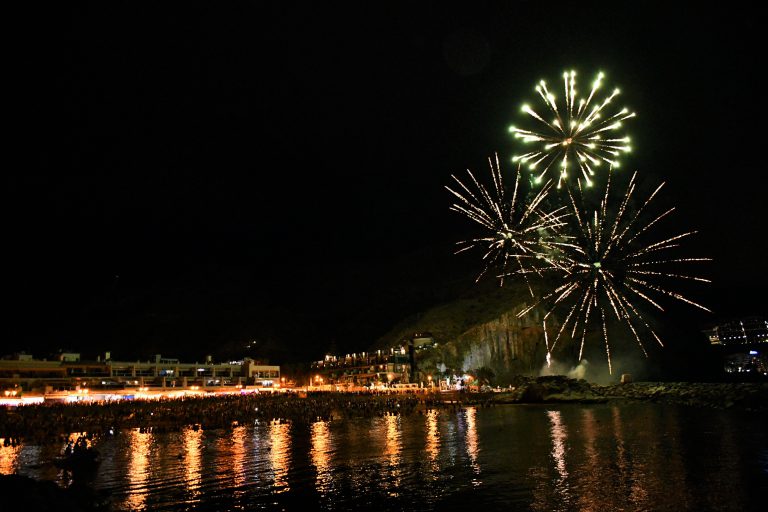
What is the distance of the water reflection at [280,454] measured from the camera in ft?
60.2

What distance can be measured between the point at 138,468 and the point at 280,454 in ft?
20.2

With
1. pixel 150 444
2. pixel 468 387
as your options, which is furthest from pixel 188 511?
pixel 468 387

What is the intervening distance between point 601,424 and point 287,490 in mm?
24234

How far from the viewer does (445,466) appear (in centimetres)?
2072

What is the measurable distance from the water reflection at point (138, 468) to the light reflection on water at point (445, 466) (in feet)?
0.23

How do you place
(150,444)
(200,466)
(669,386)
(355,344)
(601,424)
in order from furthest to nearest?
1. (355,344)
2. (669,386)
3. (601,424)
4. (150,444)
5. (200,466)

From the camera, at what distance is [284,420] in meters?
42.4

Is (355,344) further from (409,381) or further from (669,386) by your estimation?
(669,386)

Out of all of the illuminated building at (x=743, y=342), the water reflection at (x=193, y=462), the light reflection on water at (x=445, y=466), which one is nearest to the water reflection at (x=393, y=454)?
the light reflection on water at (x=445, y=466)

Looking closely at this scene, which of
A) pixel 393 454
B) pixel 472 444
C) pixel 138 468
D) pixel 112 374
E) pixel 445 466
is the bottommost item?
pixel 472 444

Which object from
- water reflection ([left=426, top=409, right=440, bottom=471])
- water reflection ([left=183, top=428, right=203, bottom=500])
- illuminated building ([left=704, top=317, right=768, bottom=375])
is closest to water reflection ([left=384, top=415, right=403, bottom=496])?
water reflection ([left=426, top=409, right=440, bottom=471])

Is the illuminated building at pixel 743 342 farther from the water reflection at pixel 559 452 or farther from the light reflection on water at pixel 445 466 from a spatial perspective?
the light reflection on water at pixel 445 466

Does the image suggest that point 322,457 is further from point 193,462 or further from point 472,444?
point 472,444

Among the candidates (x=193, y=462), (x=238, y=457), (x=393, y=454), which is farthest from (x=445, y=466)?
(x=193, y=462)
